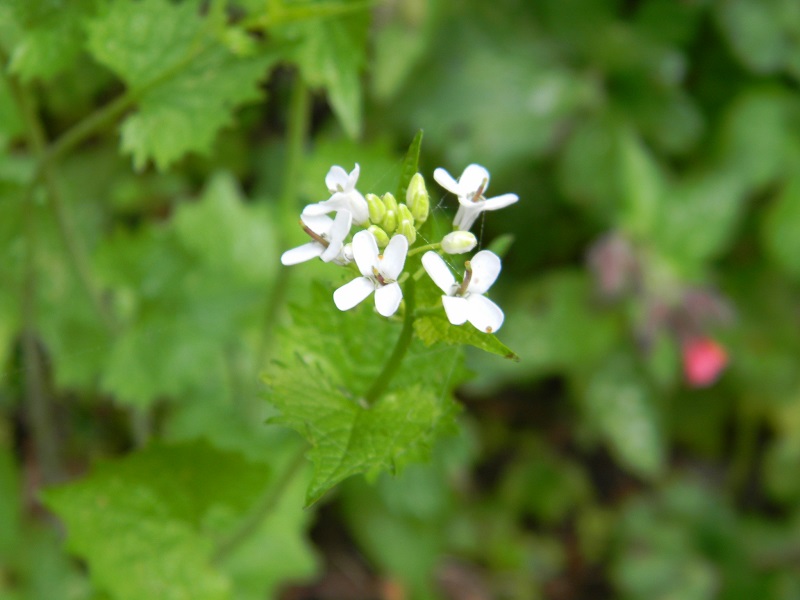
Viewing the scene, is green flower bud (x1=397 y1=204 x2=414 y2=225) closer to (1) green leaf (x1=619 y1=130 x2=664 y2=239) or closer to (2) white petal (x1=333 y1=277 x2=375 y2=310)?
(2) white petal (x1=333 y1=277 x2=375 y2=310)

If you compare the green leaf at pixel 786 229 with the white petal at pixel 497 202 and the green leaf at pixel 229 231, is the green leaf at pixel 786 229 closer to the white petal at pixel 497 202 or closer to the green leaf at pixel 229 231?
the green leaf at pixel 229 231

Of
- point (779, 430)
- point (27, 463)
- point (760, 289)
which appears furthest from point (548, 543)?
point (27, 463)

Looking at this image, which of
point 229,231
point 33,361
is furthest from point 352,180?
point 229,231

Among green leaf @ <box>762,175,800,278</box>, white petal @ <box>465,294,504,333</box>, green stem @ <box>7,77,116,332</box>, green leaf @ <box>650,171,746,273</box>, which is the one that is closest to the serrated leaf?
white petal @ <box>465,294,504,333</box>

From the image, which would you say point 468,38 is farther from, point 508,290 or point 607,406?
point 607,406

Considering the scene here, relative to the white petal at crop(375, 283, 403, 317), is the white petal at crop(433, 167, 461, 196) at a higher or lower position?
higher

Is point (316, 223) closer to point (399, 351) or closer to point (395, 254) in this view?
point (395, 254)

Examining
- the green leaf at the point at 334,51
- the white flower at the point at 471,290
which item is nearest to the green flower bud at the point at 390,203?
the white flower at the point at 471,290
